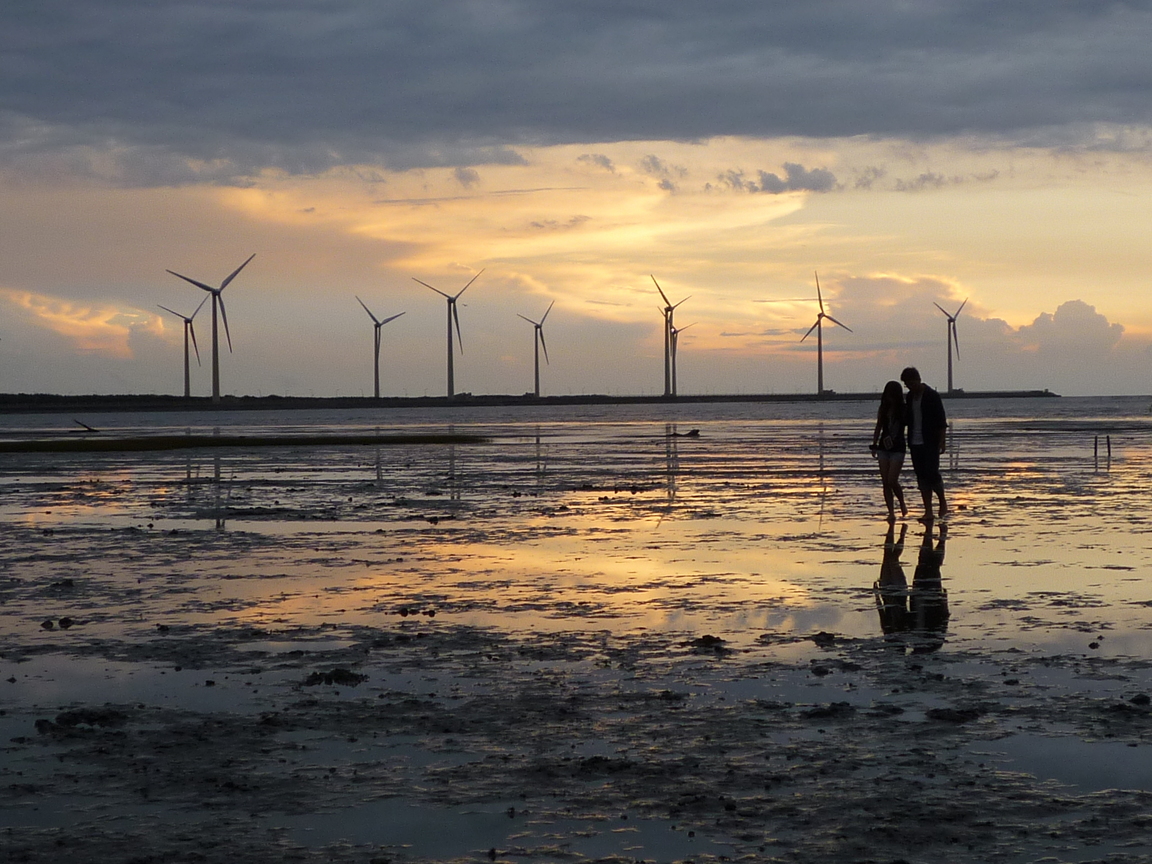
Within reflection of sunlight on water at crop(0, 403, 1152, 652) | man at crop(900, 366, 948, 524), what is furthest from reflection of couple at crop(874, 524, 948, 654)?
man at crop(900, 366, 948, 524)

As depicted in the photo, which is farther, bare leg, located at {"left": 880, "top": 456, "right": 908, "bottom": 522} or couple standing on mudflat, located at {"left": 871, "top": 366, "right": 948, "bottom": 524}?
bare leg, located at {"left": 880, "top": 456, "right": 908, "bottom": 522}

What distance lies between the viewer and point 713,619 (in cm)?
1290

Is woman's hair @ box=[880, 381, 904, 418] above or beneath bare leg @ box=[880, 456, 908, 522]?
above

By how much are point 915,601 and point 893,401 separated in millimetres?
9726

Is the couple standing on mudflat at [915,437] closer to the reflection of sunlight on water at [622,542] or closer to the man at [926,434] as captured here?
the man at [926,434]

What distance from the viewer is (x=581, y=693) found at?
9.72 metres

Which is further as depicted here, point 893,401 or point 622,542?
point 893,401

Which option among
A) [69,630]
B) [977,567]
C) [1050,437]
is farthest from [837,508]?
[1050,437]

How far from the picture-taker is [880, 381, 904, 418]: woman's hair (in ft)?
75.5

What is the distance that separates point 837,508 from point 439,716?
58.7ft

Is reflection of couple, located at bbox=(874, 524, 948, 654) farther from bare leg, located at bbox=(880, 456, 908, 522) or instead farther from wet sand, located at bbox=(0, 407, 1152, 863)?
bare leg, located at bbox=(880, 456, 908, 522)

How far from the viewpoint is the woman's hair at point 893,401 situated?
23.0m

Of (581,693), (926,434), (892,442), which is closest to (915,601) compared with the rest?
(581,693)

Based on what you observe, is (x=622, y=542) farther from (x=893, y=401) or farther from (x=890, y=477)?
(x=893, y=401)
